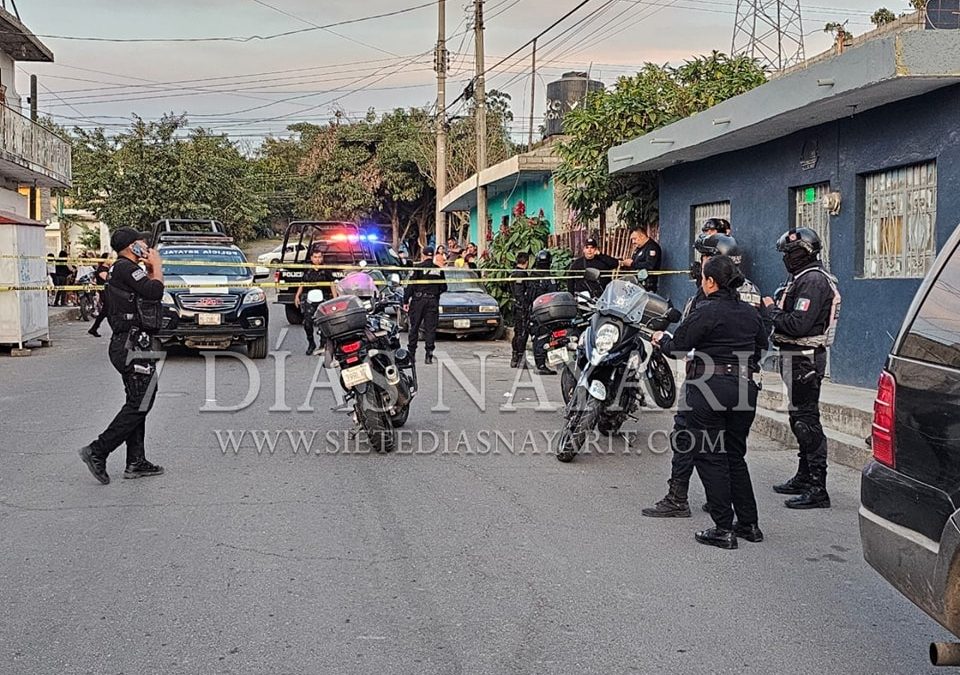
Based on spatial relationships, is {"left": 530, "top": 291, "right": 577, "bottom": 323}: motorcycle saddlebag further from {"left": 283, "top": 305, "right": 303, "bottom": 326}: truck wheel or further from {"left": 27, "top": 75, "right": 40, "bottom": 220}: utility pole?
{"left": 27, "top": 75, "right": 40, "bottom": 220}: utility pole

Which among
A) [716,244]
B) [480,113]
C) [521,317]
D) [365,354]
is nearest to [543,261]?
[521,317]

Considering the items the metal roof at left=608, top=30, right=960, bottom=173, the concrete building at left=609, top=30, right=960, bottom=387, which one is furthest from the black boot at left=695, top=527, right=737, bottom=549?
the metal roof at left=608, top=30, right=960, bottom=173

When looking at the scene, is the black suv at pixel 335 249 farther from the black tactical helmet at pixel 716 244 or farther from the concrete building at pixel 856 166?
the black tactical helmet at pixel 716 244

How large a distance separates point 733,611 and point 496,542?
1644 mm

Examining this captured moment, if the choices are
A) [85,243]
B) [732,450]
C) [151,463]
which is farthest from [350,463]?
[85,243]

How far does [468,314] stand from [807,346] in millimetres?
13104

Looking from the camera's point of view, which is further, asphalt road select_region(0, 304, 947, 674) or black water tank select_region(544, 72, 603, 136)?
black water tank select_region(544, 72, 603, 136)

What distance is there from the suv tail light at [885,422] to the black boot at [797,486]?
11.7 feet

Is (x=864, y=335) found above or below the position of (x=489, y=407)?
above

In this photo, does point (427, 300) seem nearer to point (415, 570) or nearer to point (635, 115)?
point (635, 115)

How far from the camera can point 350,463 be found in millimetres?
8773

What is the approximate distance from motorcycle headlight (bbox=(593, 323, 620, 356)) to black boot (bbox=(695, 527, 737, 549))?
7.92 feet

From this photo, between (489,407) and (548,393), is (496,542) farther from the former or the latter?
(548,393)

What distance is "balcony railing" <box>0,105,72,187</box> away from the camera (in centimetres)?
2531
